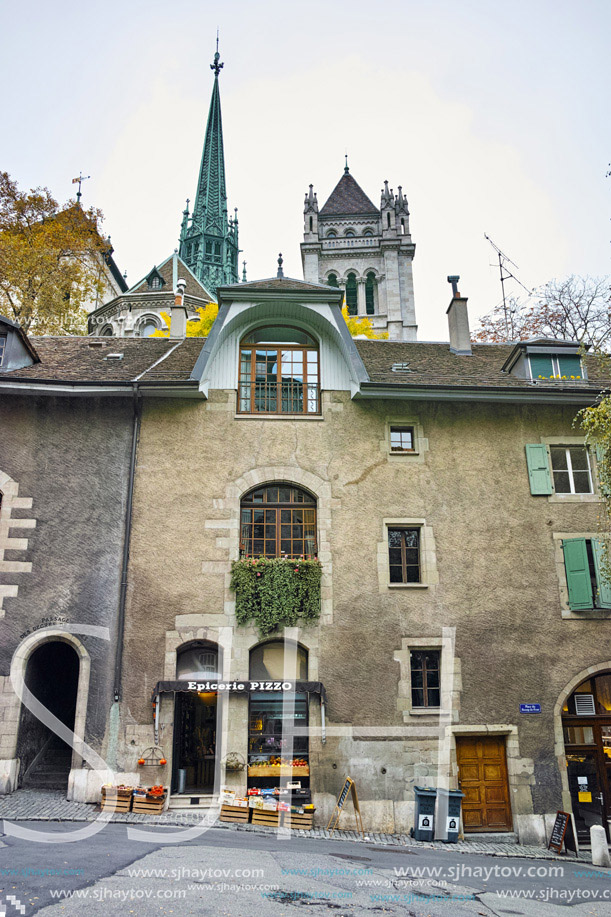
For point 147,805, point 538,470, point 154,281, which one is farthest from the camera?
point 154,281

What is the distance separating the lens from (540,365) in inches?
675

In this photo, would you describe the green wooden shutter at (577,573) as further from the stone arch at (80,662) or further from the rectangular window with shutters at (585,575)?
the stone arch at (80,662)

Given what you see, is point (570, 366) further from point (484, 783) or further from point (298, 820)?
point (298, 820)

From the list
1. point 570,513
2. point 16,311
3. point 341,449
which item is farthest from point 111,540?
point 16,311

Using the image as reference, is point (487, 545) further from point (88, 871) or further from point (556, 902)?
point (88, 871)

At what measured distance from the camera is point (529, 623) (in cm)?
1509

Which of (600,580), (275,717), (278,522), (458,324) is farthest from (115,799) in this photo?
(458,324)

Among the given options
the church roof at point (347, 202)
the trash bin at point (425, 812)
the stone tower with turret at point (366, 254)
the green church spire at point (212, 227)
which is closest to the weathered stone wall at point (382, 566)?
the trash bin at point (425, 812)

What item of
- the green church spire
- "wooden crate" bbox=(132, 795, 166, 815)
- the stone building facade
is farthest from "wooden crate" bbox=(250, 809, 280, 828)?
the green church spire

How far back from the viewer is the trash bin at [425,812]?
13469 mm

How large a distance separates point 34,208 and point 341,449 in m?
18.6

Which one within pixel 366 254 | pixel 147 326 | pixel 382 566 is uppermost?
pixel 366 254

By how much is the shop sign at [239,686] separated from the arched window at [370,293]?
5178cm

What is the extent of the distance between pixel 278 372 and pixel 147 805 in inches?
373
